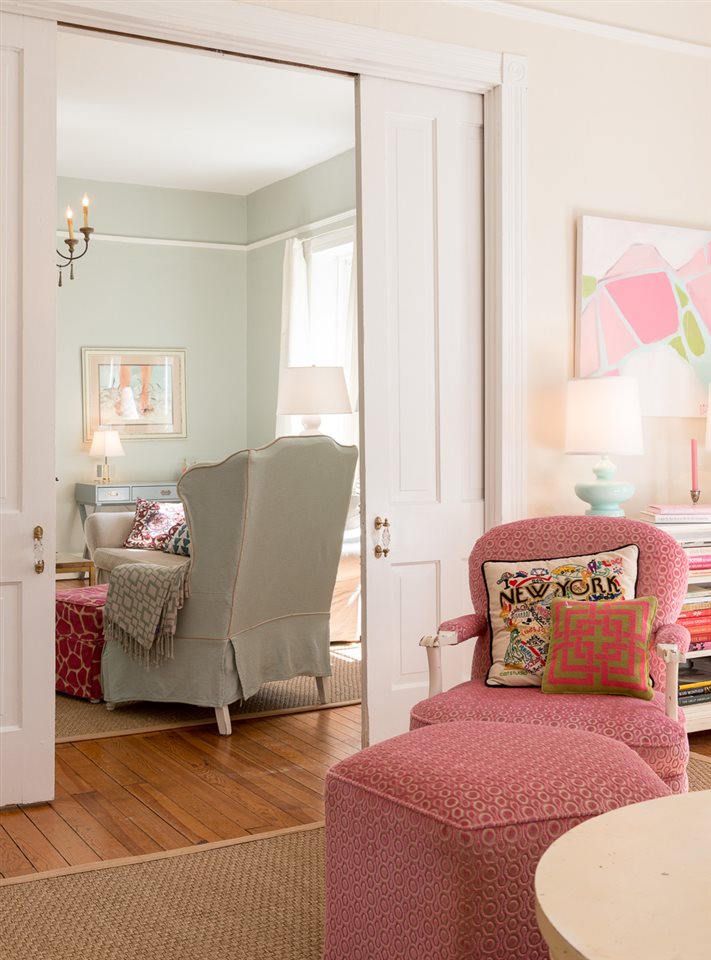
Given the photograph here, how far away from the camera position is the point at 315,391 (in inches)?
254

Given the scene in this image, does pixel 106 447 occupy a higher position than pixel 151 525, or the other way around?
pixel 106 447

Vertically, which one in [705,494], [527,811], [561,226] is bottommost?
[527,811]

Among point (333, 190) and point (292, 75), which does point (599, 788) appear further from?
point (333, 190)

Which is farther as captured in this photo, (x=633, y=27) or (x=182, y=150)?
(x=182, y=150)

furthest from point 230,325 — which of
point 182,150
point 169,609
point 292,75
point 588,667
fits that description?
point 588,667

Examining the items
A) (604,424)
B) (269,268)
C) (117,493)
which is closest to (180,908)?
(604,424)

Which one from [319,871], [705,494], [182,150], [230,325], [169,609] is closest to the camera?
[319,871]

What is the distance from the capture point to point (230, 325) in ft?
29.7

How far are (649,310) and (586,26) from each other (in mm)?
1117

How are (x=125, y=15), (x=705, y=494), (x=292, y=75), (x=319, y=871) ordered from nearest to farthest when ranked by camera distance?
(x=319, y=871) → (x=125, y=15) → (x=705, y=494) → (x=292, y=75)

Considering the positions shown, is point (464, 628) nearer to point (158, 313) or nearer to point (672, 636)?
point (672, 636)

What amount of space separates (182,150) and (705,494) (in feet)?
15.3

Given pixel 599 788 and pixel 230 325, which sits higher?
pixel 230 325

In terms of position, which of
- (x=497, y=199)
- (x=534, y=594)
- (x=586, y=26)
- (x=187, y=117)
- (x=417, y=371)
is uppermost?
(x=187, y=117)
